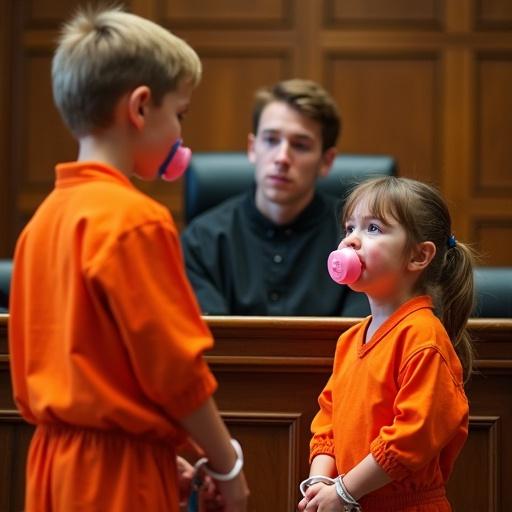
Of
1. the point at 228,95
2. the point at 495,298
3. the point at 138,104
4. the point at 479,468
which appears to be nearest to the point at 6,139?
the point at 228,95

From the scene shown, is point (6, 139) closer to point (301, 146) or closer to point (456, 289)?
point (301, 146)

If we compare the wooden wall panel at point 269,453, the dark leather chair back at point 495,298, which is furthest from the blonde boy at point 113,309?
the dark leather chair back at point 495,298

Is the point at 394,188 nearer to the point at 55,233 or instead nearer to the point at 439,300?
the point at 439,300

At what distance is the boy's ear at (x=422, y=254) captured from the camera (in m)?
1.75

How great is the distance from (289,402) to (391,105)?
104 inches

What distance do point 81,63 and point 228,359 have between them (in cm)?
81

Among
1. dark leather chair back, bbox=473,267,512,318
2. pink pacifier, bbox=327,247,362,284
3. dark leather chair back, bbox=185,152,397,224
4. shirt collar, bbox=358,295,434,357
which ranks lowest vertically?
dark leather chair back, bbox=473,267,512,318

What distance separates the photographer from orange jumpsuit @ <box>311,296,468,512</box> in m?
1.57

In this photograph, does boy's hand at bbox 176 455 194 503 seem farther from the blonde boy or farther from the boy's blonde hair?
the boy's blonde hair

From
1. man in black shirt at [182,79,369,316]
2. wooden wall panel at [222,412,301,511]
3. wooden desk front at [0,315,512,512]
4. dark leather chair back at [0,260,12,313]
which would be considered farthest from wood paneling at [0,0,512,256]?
wooden wall panel at [222,412,301,511]

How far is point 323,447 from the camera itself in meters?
1.75

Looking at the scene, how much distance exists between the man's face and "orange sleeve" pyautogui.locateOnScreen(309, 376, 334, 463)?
1239 mm

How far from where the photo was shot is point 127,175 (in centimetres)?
139

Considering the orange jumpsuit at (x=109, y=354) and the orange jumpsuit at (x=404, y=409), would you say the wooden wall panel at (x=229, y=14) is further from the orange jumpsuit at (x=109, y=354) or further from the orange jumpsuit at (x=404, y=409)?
the orange jumpsuit at (x=109, y=354)
